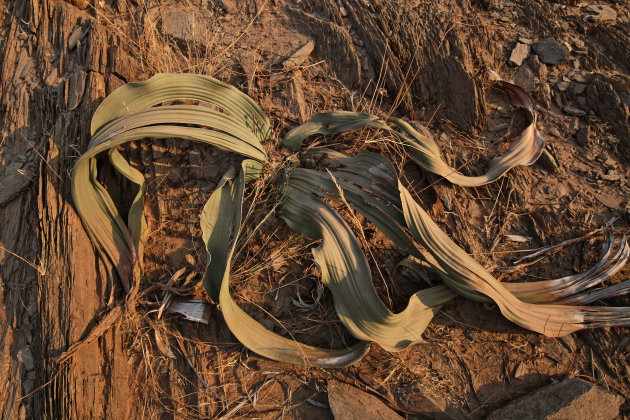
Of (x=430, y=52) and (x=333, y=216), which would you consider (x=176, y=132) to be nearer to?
(x=333, y=216)

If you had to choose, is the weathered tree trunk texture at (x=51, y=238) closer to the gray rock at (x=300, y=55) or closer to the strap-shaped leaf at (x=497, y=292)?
the gray rock at (x=300, y=55)

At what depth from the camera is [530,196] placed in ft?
8.25

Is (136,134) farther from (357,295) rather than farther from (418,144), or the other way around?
(418,144)

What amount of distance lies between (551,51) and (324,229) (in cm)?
202

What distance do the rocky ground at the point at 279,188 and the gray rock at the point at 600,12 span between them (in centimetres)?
3

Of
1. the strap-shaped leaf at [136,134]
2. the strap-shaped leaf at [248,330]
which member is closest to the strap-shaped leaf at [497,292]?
the strap-shaped leaf at [248,330]

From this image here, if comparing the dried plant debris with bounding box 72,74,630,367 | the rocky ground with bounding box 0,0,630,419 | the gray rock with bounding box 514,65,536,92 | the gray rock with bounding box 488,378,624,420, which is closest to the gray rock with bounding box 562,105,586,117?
the rocky ground with bounding box 0,0,630,419

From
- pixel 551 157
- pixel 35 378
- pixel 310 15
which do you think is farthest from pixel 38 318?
pixel 551 157

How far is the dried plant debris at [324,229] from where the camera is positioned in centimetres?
203

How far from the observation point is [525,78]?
113 inches

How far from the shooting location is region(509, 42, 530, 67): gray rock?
9.53ft

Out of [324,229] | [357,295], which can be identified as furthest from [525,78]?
[357,295]

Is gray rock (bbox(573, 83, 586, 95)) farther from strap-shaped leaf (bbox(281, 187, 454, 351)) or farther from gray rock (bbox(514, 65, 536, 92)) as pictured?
strap-shaped leaf (bbox(281, 187, 454, 351))

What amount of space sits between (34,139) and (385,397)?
2.23 metres
